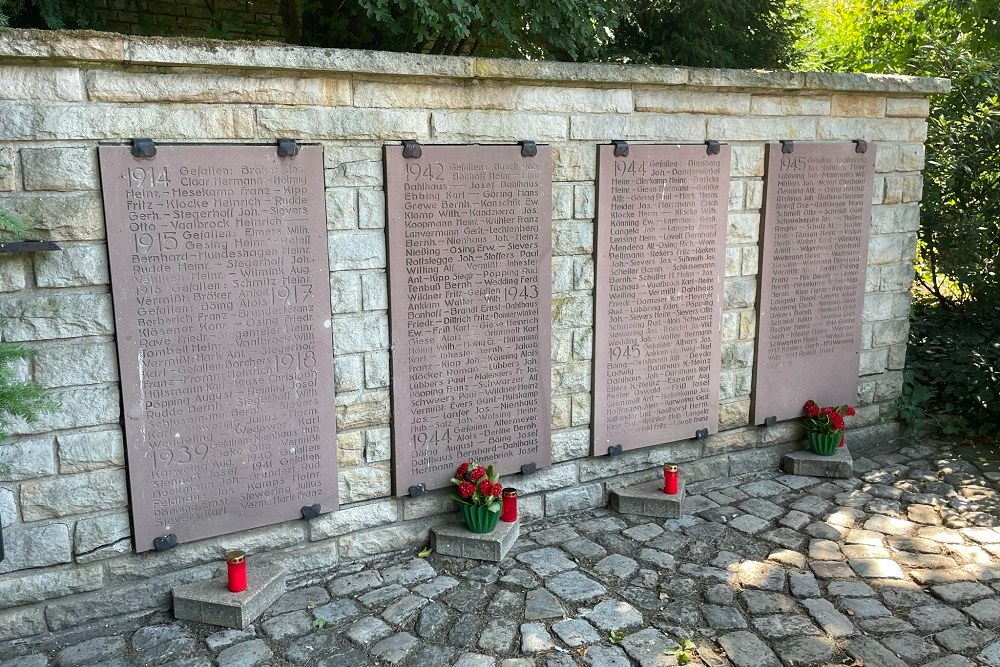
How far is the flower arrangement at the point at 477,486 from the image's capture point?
4.20 metres

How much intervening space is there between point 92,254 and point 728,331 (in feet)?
11.5

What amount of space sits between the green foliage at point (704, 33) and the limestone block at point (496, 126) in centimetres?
303

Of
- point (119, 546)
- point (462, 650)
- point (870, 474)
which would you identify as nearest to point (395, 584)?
point (462, 650)

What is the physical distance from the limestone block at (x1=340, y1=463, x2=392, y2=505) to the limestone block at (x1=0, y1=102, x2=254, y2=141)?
1.64 meters

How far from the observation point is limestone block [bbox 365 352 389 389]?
4113mm

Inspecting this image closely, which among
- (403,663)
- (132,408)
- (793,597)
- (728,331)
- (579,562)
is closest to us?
(403,663)

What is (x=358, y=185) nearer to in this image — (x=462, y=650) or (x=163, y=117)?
(x=163, y=117)

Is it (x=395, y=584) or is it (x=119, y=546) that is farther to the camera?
(x=395, y=584)

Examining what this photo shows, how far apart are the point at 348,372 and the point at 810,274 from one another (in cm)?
301

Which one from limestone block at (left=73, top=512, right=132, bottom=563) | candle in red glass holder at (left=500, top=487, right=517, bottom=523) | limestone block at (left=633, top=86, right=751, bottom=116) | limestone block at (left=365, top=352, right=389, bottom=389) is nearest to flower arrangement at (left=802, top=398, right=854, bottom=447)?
limestone block at (left=633, top=86, right=751, bottom=116)

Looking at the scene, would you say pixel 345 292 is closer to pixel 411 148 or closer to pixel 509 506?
pixel 411 148

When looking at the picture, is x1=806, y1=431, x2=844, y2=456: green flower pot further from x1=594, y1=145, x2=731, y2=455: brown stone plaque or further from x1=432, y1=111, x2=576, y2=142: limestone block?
x1=432, y1=111, x2=576, y2=142: limestone block

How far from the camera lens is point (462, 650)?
3.45 metres

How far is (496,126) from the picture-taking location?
423 centimetres
